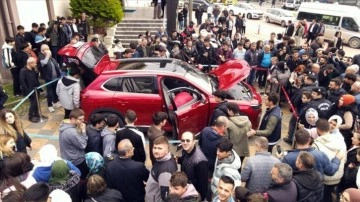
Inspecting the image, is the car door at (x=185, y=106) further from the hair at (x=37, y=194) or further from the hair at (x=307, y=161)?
the hair at (x=37, y=194)

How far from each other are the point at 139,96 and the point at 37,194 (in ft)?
12.8

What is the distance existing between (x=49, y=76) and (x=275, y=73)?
617cm

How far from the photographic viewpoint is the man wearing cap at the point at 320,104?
6023 millimetres

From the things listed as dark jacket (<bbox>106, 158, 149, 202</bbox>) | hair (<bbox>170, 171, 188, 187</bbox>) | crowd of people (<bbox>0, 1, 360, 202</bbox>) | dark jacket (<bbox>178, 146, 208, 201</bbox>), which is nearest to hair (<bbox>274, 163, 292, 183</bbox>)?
crowd of people (<bbox>0, 1, 360, 202</bbox>)

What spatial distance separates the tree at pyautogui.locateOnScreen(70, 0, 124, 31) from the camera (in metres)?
14.8

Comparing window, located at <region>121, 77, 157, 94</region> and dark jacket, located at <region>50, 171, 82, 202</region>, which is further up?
window, located at <region>121, 77, 157, 94</region>

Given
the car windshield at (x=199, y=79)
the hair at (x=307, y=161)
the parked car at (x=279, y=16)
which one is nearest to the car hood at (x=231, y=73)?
the car windshield at (x=199, y=79)

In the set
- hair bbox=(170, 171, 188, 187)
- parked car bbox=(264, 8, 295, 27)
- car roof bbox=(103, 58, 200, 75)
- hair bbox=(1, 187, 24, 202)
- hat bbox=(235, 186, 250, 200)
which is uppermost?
car roof bbox=(103, 58, 200, 75)

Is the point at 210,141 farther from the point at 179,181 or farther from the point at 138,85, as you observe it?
the point at 138,85

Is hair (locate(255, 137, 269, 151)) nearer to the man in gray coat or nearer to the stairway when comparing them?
the man in gray coat

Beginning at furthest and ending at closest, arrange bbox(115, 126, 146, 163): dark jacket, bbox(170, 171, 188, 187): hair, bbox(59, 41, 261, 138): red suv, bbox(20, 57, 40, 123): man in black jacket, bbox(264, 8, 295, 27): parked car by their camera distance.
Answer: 1. bbox(264, 8, 295, 27): parked car
2. bbox(20, 57, 40, 123): man in black jacket
3. bbox(59, 41, 261, 138): red suv
4. bbox(115, 126, 146, 163): dark jacket
5. bbox(170, 171, 188, 187): hair

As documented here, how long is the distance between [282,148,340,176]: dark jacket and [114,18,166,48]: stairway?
1254 cm

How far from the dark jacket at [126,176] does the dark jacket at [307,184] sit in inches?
74.8

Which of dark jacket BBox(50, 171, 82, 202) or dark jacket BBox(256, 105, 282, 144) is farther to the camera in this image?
dark jacket BBox(256, 105, 282, 144)
